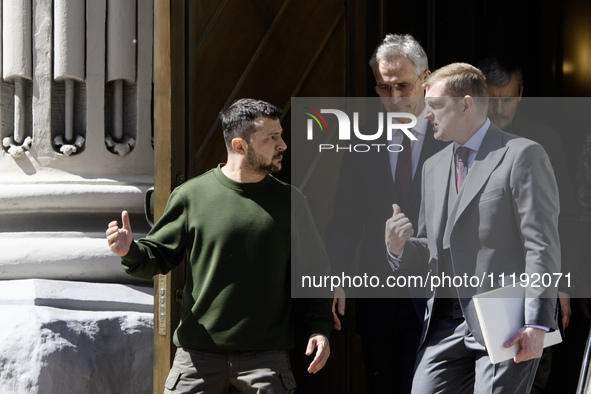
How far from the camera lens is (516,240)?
3.62m

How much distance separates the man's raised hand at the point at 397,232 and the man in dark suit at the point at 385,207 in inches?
21.1

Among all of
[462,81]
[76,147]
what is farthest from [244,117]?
[76,147]

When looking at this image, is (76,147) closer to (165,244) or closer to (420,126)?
(165,244)

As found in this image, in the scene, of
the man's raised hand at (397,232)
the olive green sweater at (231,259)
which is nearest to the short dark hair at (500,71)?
the man's raised hand at (397,232)

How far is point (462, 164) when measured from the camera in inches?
150

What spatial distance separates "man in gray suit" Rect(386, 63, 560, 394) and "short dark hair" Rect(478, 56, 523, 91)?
816 mm

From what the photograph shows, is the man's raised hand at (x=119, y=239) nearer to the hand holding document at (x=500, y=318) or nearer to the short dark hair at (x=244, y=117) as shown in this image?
the short dark hair at (x=244, y=117)

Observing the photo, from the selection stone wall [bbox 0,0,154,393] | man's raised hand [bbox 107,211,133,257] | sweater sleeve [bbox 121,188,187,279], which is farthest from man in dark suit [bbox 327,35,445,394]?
man's raised hand [bbox 107,211,133,257]

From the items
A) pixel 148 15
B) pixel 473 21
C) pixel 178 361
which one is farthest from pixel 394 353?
pixel 473 21

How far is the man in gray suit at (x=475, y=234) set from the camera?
138 inches

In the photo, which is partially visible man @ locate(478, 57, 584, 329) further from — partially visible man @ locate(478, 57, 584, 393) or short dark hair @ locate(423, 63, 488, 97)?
short dark hair @ locate(423, 63, 488, 97)

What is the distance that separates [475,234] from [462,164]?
11.5 inches

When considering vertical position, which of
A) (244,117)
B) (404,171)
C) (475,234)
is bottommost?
(475,234)

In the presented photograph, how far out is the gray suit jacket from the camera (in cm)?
350
